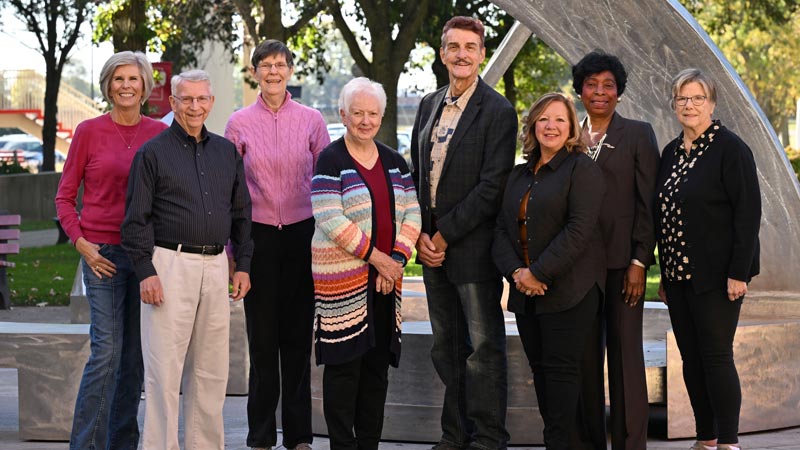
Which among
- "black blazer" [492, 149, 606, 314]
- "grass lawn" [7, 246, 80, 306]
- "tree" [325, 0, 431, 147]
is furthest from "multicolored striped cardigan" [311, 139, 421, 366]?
"tree" [325, 0, 431, 147]

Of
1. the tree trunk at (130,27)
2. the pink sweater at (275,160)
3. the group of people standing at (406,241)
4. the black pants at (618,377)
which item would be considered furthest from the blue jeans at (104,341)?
the tree trunk at (130,27)

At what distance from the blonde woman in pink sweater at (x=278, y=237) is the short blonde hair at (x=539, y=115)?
999 mm

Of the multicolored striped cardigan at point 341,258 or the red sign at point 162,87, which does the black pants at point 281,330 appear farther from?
the red sign at point 162,87

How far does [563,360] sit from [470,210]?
2.64 ft

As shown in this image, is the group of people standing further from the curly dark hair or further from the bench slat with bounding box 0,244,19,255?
the bench slat with bounding box 0,244,19,255

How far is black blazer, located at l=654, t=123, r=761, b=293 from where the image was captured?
5.60 m

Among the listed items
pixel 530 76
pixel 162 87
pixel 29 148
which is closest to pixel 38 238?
pixel 162 87

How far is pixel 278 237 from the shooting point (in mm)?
5906

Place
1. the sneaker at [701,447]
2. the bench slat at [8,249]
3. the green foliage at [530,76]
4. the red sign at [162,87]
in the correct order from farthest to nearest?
the green foliage at [530,76] < the red sign at [162,87] < the bench slat at [8,249] < the sneaker at [701,447]

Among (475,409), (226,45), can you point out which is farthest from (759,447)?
(226,45)

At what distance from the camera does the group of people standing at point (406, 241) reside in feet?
18.0

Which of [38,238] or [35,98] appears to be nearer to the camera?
[38,238]

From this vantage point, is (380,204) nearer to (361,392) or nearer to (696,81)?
(361,392)

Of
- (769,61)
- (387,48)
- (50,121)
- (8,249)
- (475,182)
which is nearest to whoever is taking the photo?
(475,182)
